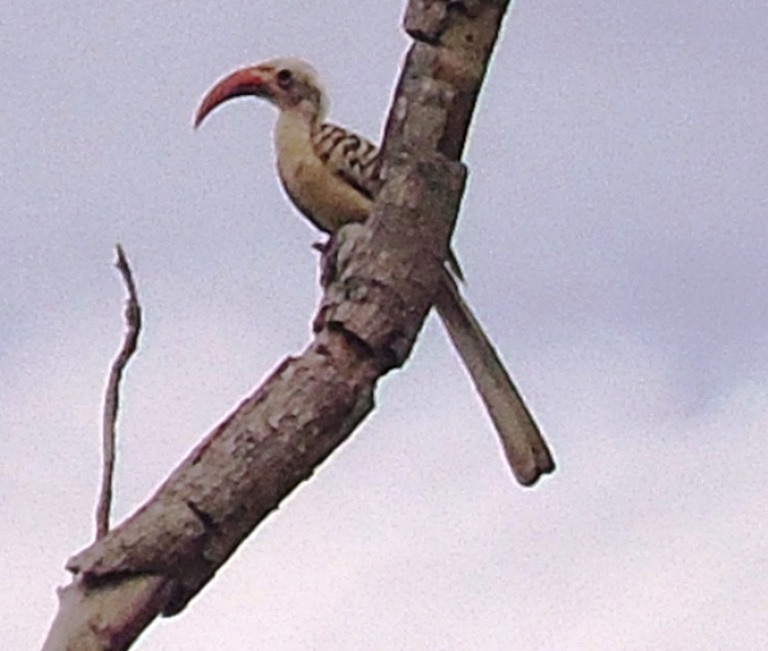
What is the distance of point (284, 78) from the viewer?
11.0ft

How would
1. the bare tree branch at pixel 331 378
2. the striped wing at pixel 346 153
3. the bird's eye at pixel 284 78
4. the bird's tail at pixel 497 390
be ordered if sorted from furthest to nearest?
the bird's eye at pixel 284 78
the striped wing at pixel 346 153
the bird's tail at pixel 497 390
the bare tree branch at pixel 331 378

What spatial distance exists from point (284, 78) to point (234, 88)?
0.61ft

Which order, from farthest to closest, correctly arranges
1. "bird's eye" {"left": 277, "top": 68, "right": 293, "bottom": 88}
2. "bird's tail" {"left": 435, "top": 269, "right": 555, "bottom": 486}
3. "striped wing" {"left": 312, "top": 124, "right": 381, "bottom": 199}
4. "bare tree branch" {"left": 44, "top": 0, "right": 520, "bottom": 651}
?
1. "bird's eye" {"left": 277, "top": 68, "right": 293, "bottom": 88}
2. "striped wing" {"left": 312, "top": 124, "right": 381, "bottom": 199}
3. "bird's tail" {"left": 435, "top": 269, "right": 555, "bottom": 486}
4. "bare tree branch" {"left": 44, "top": 0, "right": 520, "bottom": 651}

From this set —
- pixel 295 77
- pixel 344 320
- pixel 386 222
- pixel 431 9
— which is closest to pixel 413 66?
pixel 431 9

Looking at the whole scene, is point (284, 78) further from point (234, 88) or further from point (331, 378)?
point (331, 378)

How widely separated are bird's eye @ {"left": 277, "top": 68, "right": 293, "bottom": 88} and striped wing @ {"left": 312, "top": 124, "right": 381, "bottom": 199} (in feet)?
0.45

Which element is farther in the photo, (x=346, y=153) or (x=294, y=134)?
(x=294, y=134)

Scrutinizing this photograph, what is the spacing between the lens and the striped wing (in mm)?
2924

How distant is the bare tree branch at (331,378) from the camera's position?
1.87 meters

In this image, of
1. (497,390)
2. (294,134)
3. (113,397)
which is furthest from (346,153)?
(113,397)

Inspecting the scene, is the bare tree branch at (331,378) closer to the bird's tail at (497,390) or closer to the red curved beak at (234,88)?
the bird's tail at (497,390)

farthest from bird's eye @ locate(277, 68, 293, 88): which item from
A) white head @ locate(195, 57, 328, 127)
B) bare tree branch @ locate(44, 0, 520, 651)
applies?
bare tree branch @ locate(44, 0, 520, 651)

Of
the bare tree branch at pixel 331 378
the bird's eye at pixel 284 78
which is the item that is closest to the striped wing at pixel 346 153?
the bird's eye at pixel 284 78

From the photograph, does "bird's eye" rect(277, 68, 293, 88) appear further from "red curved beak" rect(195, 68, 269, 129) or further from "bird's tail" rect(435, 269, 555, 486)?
"bird's tail" rect(435, 269, 555, 486)
